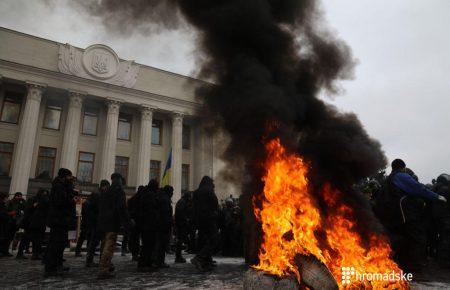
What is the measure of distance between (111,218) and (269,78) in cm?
383

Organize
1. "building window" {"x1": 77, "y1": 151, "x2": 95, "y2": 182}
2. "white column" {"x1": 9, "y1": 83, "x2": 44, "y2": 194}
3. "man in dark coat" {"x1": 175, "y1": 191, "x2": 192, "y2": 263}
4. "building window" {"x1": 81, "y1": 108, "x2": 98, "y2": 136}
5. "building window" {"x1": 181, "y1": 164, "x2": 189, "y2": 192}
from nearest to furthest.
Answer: "man in dark coat" {"x1": 175, "y1": 191, "x2": 192, "y2": 263}
"white column" {"x1": 9, "y1": 83, "x2": 44, "y2": 194}
"building window" {"x1": 77, "y1": 151, "x2": 95, "y2": 182}
"building window" {"x1": 81, "y1": 108, "x2": 98, "y2": 136}
"building window" {"x1": 181, "y1": 164, "x2": 189, "y2": 192}

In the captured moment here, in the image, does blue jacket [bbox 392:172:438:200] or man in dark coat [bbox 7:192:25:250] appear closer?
blue jacket [bbox 392:172:438:200]

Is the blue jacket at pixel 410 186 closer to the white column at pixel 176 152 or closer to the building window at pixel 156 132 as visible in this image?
the white column at pixel 176 152

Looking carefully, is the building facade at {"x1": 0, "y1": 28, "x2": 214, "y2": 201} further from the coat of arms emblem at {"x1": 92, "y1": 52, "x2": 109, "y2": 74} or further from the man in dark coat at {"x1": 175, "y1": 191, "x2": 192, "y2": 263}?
the man in dark coat at {"x1": 175, "y1": 191, "x2": 192, "y2": 263}

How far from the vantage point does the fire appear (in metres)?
4.72

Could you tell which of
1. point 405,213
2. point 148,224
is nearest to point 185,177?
point 148,224

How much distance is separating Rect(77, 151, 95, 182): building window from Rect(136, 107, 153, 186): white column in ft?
11.0

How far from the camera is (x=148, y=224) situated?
7270 mm

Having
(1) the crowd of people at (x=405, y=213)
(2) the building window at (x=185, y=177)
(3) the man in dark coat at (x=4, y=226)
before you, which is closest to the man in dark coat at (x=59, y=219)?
(3) the man in dark coat at (x=4, y=226)

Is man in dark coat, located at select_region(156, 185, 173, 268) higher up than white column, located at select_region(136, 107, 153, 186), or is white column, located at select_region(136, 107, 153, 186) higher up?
white column, located at select_region(136, 107, 153, 186)

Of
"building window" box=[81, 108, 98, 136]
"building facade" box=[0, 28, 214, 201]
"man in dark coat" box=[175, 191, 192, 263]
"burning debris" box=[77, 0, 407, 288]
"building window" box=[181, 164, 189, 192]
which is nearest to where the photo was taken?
"burning debris" box=[77, 0, 407, 288]

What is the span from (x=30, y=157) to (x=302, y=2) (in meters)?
21.1

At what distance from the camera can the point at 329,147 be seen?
5957mm

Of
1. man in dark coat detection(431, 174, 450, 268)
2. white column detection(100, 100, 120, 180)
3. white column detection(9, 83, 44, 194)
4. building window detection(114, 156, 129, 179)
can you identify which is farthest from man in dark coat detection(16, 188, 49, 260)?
building window detection(114, 156, 129, 179)
